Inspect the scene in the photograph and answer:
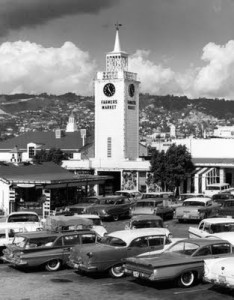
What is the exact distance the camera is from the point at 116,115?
223ft

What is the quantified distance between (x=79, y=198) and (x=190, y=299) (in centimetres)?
2867

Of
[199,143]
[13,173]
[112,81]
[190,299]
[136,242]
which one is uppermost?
[112,81]

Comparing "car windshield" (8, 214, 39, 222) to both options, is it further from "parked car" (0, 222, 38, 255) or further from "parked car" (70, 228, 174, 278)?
"parked car" (70, 228, 174, 278)

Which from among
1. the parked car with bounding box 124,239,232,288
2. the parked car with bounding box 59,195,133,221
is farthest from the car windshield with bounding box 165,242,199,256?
the parked car with bounding box 59,195,133,221

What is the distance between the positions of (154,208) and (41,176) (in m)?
12.2

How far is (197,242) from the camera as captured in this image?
1962 centimetres

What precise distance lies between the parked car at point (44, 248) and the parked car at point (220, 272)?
5413 millimetres

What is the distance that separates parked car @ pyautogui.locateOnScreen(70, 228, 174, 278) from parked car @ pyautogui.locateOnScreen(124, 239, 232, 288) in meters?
0.82

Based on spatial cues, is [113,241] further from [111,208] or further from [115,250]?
[111,208]

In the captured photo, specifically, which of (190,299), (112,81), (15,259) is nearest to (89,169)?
(112,81)

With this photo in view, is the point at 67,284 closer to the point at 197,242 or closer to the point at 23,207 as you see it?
the point at 197,242

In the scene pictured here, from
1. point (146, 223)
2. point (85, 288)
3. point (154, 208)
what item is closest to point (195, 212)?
point (154, 208)

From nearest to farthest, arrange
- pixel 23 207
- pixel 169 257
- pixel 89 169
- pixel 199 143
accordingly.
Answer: pixel 169 257 < pixel 23 207 < pixel 89 169 < pixel 199 143

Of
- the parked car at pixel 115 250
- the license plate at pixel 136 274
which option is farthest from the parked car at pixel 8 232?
the license plate at pixel 136 274
